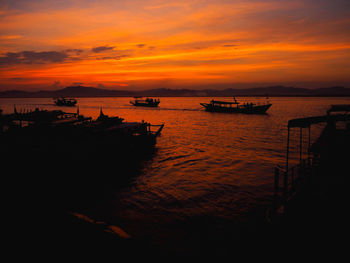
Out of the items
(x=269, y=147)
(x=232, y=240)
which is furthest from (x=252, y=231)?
(x=269, y=147)

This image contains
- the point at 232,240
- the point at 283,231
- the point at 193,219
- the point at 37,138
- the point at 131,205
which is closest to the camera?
the point at 283,231

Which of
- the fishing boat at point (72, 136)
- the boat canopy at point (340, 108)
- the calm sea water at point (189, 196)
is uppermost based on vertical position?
Result: the boat canopy at point (340, 108)

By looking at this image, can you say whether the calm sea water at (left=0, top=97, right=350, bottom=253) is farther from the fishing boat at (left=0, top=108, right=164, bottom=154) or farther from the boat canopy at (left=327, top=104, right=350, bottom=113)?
the boat canopy at (left=327, top=104, right=350, bottom=113)

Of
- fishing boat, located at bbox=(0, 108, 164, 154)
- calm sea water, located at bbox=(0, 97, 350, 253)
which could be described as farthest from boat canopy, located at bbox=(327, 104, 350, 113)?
fishing boat, located at bbox=(0, 108, 164, 154)

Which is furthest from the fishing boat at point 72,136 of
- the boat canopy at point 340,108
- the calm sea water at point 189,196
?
the boat canopy at point 340,108

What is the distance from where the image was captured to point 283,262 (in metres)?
5.93

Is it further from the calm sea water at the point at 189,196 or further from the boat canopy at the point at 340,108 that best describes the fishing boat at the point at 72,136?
the boat canopy at the point at 340,108

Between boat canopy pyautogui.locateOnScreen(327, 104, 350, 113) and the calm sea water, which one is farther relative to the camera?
boat canopy pyautogui.locateOnScreen(327, 104, 350, 113)

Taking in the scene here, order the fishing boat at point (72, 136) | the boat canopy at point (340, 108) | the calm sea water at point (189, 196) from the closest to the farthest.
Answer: the calm sea water at point (189, 196), the boat canopy at point (340, 108), the fishing boat at point (72, 136)

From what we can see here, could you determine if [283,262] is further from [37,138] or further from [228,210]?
[37,138]

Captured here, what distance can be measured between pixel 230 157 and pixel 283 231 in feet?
44.2

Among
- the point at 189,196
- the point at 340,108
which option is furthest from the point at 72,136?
the point at 340,108

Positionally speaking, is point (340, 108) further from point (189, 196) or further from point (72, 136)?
point (72, 136)

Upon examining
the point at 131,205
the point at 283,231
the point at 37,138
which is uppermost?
the point at 37,138
